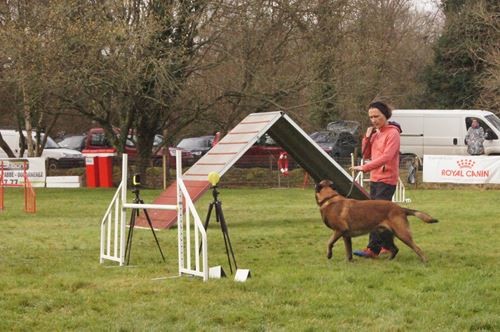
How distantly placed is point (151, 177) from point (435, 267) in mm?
18012

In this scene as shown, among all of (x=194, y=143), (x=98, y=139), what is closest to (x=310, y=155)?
(x=194, y=143)

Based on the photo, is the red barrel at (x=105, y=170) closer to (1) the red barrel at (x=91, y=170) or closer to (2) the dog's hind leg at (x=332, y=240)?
(1) the red barrel at (x=91, y=170)

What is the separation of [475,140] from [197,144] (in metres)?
11.0

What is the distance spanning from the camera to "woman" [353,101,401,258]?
27.5 ft

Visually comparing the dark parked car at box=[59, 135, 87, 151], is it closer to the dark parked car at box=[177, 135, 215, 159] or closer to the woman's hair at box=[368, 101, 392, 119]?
the dark parked car at box=[177, 135, 215, 159]

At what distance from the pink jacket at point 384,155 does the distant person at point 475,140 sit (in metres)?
17.5

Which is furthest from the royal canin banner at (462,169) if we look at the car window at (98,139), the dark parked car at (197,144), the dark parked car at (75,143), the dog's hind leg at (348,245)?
the dark parked car at (75,143)

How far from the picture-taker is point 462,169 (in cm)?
2286

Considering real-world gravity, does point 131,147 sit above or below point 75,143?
below

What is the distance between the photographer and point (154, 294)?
661 cm

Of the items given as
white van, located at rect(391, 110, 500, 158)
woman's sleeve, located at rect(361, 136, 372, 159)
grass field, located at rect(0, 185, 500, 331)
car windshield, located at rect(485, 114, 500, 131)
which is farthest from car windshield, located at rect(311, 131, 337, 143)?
woman's sleeve, located at rect(361, 136, 372, 159)

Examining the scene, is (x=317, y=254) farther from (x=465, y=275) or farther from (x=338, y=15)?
(x=338, y=15)

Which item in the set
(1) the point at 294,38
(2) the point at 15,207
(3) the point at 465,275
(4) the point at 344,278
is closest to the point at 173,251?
(4) the point at 344,278

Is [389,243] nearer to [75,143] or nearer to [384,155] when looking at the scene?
[384,155]
